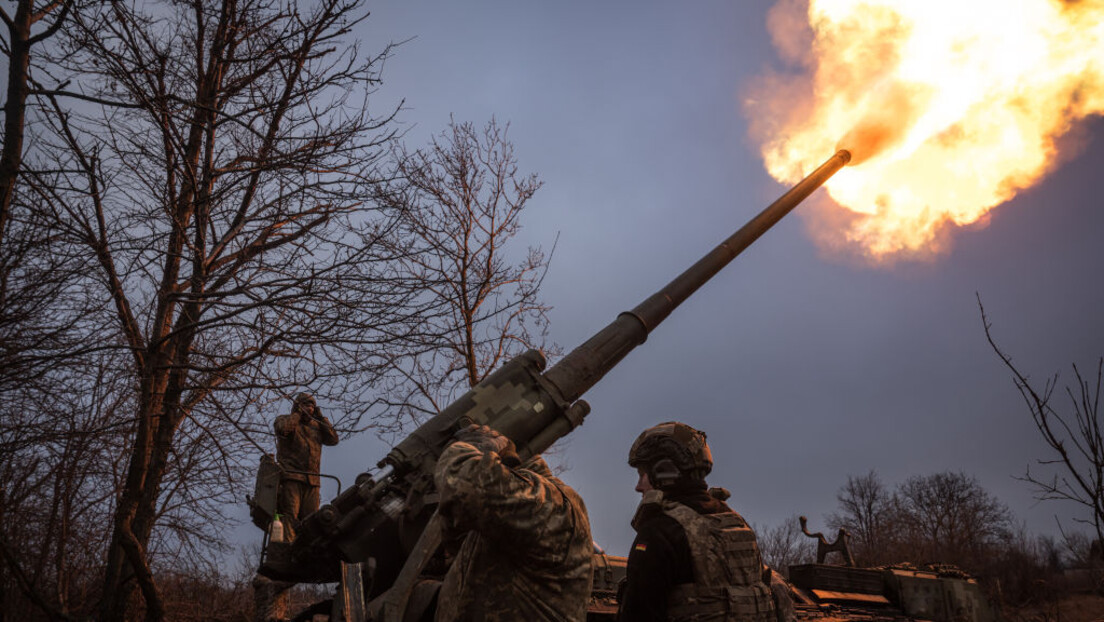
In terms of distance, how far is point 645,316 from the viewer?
8.43 metres

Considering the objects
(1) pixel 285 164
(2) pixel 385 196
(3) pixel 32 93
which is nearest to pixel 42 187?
(3) pixel 32 93

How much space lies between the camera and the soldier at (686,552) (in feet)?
14.3

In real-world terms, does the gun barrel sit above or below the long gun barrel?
above

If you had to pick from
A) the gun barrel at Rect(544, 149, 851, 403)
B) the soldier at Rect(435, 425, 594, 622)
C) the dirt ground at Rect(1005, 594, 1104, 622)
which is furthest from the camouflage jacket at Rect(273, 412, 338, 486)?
the dirt ground at Rect(1005, 594, 1104, 622)

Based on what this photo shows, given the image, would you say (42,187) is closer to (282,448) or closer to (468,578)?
(282,448)

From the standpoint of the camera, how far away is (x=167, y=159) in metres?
6.37

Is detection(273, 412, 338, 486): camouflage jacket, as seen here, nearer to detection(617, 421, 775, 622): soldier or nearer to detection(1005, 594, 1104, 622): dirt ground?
detection(617, 421, 775, 622): soldier

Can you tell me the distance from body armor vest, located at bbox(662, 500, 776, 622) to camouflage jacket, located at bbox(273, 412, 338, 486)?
178 inches

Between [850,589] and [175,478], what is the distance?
8603 mm

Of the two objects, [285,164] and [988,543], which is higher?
[988,543]

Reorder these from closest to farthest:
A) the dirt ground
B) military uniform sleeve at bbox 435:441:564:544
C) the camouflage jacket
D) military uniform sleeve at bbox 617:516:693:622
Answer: military uniform sleeve at bbox 435:441:564:544 → military uniform sleeve at bbox 617:516:693:622 → the camouflage jacket → the dirt ground

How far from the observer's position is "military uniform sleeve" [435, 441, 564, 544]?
Answer: 2.80 meters

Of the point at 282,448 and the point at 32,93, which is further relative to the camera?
the point at 282,448

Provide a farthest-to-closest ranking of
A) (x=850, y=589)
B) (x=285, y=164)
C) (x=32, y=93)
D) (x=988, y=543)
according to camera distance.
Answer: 1. (x=988, y=543)
2. (x=850, y=589)
3. (x=285, y=164)
4. (x=32, y=93)
